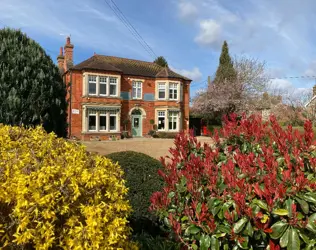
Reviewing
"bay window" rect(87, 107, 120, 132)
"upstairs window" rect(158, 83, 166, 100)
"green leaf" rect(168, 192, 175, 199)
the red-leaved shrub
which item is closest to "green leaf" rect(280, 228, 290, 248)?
the red-leaved shrub

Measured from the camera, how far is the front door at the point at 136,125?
1124 inches

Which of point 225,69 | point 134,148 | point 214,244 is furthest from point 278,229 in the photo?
point 225,69

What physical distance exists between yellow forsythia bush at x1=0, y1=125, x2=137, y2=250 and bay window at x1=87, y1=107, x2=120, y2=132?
24095 mm

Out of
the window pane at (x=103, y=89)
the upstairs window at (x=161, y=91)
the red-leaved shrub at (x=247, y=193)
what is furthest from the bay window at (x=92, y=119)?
the red-leaved shrub at (x=247, y=193)

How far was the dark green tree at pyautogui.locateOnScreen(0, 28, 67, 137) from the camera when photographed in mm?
5488

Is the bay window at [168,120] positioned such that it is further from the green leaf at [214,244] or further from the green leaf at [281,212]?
the green leaf at [281,212]

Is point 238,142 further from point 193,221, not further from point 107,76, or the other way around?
point 107,76

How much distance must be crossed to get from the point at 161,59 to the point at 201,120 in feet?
33.1

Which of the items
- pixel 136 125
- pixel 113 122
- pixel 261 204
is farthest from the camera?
pixel 136 125

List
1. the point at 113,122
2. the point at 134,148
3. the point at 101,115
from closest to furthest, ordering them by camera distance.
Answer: the point at 134,148 → the point at 101,115 → the point at 113,122

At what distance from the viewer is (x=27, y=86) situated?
5.68m

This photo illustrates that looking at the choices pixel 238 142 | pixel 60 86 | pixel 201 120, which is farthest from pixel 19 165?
pixel 201 120

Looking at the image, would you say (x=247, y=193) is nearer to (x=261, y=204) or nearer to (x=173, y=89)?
(x=261, y=204)

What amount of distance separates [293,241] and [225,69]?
115ft
